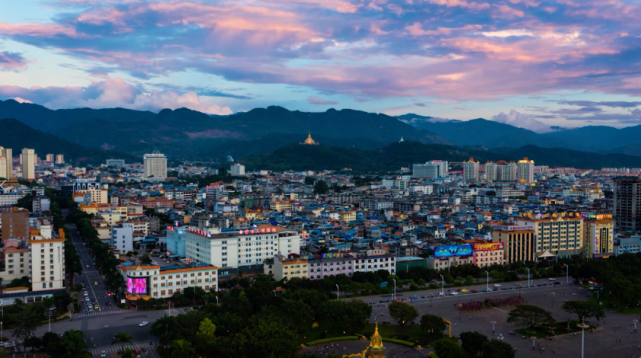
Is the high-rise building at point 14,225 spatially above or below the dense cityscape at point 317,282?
above

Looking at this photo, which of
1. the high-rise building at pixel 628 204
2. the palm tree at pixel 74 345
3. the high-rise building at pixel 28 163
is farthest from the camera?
the high-rise building at pixel 28 163

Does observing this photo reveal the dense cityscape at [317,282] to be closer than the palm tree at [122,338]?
No

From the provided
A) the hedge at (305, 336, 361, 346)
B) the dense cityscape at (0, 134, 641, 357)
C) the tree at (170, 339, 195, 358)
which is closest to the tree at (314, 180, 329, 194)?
the dense cityscape at (0, 134, 641, 357)

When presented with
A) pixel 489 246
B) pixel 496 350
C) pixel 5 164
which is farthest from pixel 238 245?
pixel 5 164

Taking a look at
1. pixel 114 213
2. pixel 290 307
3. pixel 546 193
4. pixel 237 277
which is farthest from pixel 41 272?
pixel 546 193

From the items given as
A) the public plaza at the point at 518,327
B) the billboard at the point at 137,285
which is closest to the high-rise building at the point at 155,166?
the billboard at the point at 137,285

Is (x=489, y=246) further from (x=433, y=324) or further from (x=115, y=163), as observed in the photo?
(x=115, y=163)

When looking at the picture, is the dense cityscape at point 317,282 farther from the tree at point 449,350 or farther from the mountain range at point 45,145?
the mountain range at point 45,145
